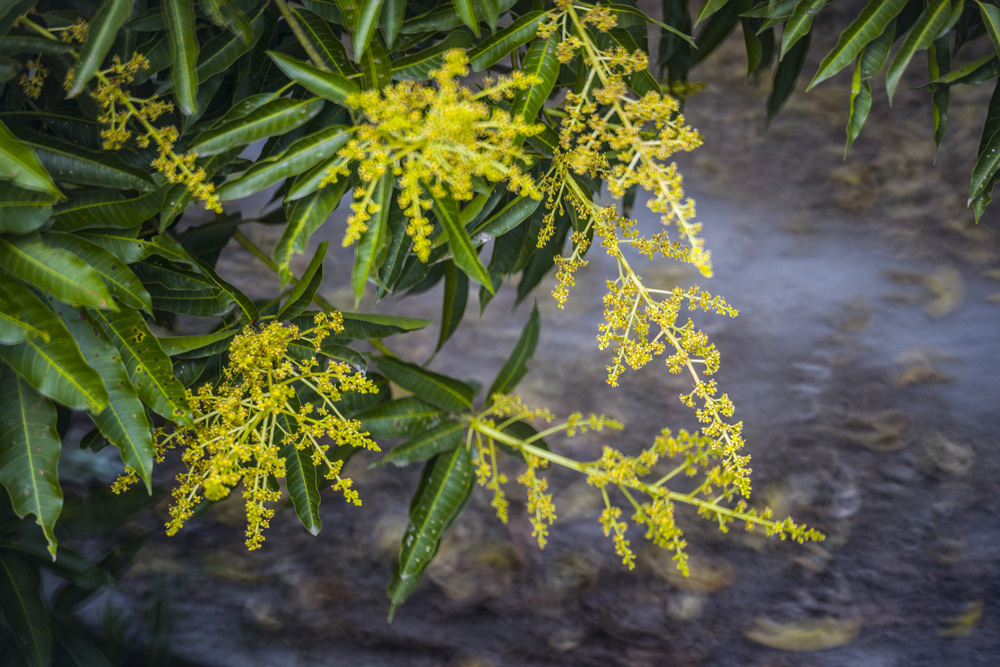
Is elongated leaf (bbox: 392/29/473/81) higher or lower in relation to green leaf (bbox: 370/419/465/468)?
higher

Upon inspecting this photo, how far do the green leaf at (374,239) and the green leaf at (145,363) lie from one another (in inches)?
9.4

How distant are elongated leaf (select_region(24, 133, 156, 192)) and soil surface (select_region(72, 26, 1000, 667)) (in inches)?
59.8

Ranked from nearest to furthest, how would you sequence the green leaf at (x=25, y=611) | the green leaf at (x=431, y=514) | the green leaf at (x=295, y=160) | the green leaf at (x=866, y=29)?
1. the green leaf at (x=295, y=160)
2. the green leaf at (x=866, y=29)
3. the green leaf at (x=431, y=514)
4. the green leaf at (x=25, y=611)

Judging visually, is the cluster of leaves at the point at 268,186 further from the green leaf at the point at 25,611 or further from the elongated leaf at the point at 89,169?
the green leaf at the point at 25,611

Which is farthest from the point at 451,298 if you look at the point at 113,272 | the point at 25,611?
the point at 25,611

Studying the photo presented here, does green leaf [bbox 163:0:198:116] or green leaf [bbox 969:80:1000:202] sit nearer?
green leaf [bbox 163:0:198:116]

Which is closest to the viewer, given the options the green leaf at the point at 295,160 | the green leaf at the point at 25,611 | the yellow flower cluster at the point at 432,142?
the yellow flower cluster at the point at 432,142

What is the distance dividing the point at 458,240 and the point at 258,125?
0.86 ft

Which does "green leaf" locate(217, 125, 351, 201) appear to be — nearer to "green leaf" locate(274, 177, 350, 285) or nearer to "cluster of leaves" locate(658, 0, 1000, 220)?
"green leaf" locate(274, 177, 350, 285)

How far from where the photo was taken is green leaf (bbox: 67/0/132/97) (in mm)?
698

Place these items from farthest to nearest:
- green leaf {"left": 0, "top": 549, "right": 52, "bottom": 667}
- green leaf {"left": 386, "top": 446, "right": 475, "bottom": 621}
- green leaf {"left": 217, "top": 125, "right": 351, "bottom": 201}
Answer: green leaf {"left": 0, "top": 549, "right": 52, "bottom": 667}
green leaf {"left": 386, "top": 446, "right": 475, "bottom": 621}
green leaf {"left": 217, "top": 125, "right": 351, "bottom": 201}

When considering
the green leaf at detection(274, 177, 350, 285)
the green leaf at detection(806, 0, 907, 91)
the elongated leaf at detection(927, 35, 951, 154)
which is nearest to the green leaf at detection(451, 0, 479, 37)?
the green leaf at detection(274, 177, 350, 285)

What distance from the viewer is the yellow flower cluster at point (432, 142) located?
25.4 inches

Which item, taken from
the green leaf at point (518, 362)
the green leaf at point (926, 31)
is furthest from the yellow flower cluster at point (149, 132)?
the green leaf at point (926, 31)
